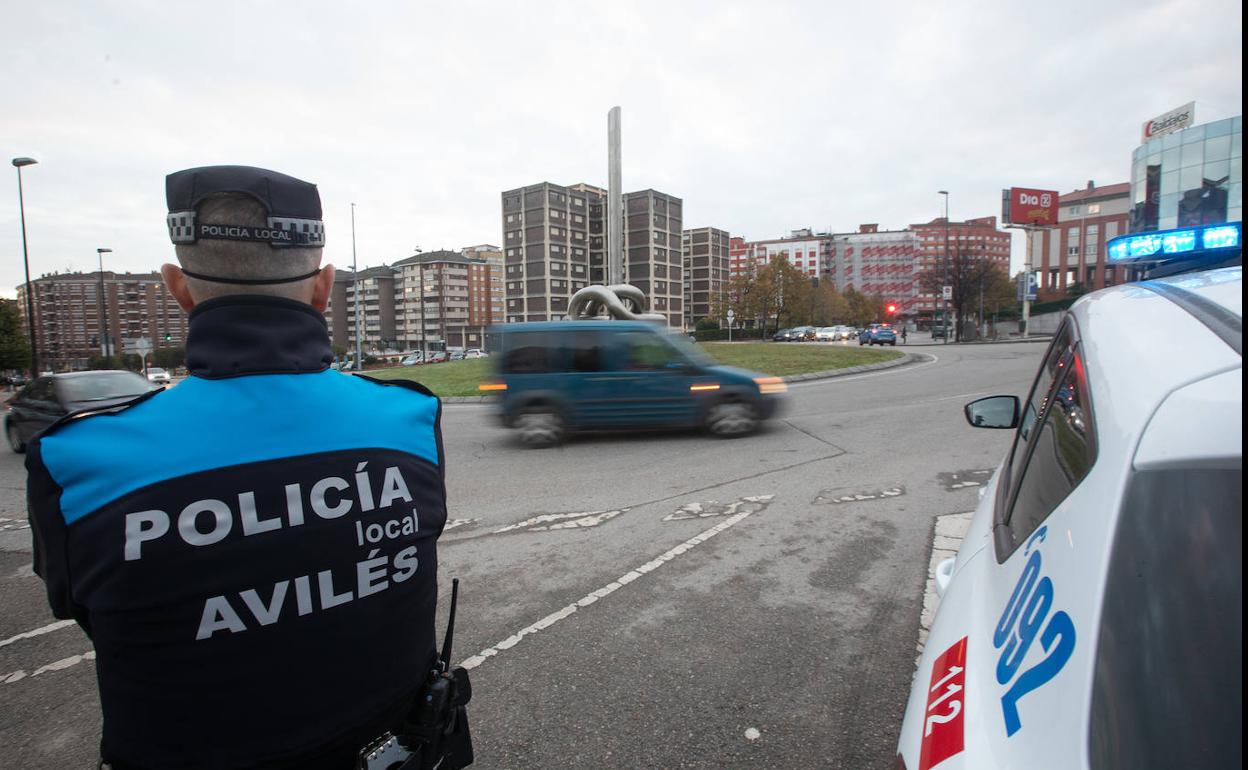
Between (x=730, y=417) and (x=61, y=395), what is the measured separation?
10.6m

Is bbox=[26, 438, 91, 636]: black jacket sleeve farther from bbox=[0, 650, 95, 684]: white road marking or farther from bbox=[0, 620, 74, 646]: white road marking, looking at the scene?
bbox=[0, 620, 74, 646]: white road marking

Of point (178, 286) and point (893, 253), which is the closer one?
point (178, 286)

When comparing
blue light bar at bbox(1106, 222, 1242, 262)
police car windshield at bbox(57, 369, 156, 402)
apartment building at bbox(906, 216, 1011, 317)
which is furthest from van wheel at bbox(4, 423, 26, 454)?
apartment building at bbox(906, 216, 1011, 317)

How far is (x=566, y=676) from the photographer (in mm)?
3037

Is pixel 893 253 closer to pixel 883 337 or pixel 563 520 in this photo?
pixel 883 337

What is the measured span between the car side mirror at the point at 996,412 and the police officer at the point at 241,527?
8.81 feet

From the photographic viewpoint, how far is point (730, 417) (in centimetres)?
962

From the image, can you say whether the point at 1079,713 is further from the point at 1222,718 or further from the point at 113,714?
the point at 113,714

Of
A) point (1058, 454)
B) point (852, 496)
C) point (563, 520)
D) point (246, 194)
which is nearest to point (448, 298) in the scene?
point (563, 520)

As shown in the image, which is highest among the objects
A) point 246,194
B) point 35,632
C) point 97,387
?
point 246,194

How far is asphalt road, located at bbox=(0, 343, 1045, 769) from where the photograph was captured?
2.60m

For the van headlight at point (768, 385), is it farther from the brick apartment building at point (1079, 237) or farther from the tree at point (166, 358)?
the brick apartment building at point (1079, 237)

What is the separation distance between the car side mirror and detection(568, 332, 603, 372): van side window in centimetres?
665

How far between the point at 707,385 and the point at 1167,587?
8.68 metres
